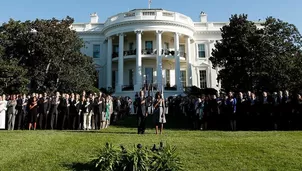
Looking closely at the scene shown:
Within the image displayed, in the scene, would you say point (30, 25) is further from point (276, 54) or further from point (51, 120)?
point (276, 54)

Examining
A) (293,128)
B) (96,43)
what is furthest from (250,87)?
(96,43)

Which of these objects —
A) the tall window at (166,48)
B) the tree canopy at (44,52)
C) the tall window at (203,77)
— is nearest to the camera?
the tree canopy at (44,52)

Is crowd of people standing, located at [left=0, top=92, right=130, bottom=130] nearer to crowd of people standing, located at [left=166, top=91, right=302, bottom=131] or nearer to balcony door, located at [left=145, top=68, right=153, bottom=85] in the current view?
crowd of people standing, located at [left=166, top=91, right=302, bottom=131]

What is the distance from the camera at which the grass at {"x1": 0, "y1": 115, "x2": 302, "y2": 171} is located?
781 cm

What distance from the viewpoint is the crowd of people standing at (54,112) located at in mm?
14094

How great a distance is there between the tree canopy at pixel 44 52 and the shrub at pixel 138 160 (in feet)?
60.2

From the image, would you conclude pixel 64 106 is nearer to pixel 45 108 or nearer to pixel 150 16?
pixel 45 108

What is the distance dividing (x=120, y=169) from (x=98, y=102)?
733 cm

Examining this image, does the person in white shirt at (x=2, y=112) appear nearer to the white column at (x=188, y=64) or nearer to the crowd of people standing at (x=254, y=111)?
the crowd of people standing at (x=254, y=111)

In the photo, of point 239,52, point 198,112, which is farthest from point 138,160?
point 239,52

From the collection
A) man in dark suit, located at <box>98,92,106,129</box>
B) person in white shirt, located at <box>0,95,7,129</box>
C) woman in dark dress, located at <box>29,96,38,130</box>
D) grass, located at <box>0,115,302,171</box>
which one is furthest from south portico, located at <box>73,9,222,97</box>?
grass, located at <box>0,115,302,171</box>

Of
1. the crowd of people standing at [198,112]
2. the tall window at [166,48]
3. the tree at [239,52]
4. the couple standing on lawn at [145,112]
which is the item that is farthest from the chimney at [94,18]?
the couple standing on lawn at [145,112]

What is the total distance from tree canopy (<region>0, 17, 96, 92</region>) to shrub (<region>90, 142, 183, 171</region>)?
18361 millimetres

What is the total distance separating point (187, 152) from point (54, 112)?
797 centimetres
